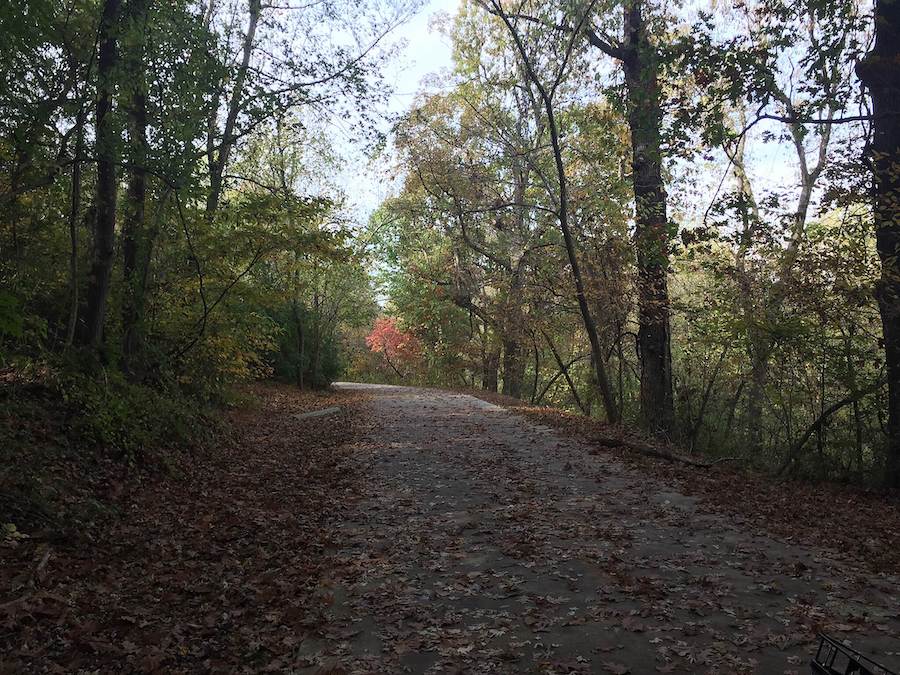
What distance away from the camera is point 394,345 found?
135 ft

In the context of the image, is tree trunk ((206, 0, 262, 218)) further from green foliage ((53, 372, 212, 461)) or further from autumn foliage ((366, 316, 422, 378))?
autumn foliage ((366, 316, 422, 378))

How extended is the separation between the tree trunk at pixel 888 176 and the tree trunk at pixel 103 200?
10158 mm

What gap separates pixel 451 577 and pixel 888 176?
8.17m

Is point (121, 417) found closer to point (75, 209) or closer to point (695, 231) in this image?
point (75, 209)

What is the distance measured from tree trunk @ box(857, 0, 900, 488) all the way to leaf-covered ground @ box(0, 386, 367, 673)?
25.4 feet

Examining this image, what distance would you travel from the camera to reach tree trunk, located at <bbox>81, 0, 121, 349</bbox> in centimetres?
811

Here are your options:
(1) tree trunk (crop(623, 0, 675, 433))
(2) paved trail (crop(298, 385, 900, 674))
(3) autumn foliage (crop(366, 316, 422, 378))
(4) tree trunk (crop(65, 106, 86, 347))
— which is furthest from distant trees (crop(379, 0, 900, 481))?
(3) autumn foliage (crop(366, 316, 422, 378))

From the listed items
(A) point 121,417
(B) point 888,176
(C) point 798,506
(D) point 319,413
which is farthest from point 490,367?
(A) point 121,417

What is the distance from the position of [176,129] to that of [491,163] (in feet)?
49.1

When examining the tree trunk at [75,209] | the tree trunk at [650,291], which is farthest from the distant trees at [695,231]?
the tree trunk at [75,209]

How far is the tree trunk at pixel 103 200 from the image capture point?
26.6 feet

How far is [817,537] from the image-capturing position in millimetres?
6332

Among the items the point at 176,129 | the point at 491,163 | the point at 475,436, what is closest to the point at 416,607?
the point at 176,129

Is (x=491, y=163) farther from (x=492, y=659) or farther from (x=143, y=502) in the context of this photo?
(x=492, y=659)
